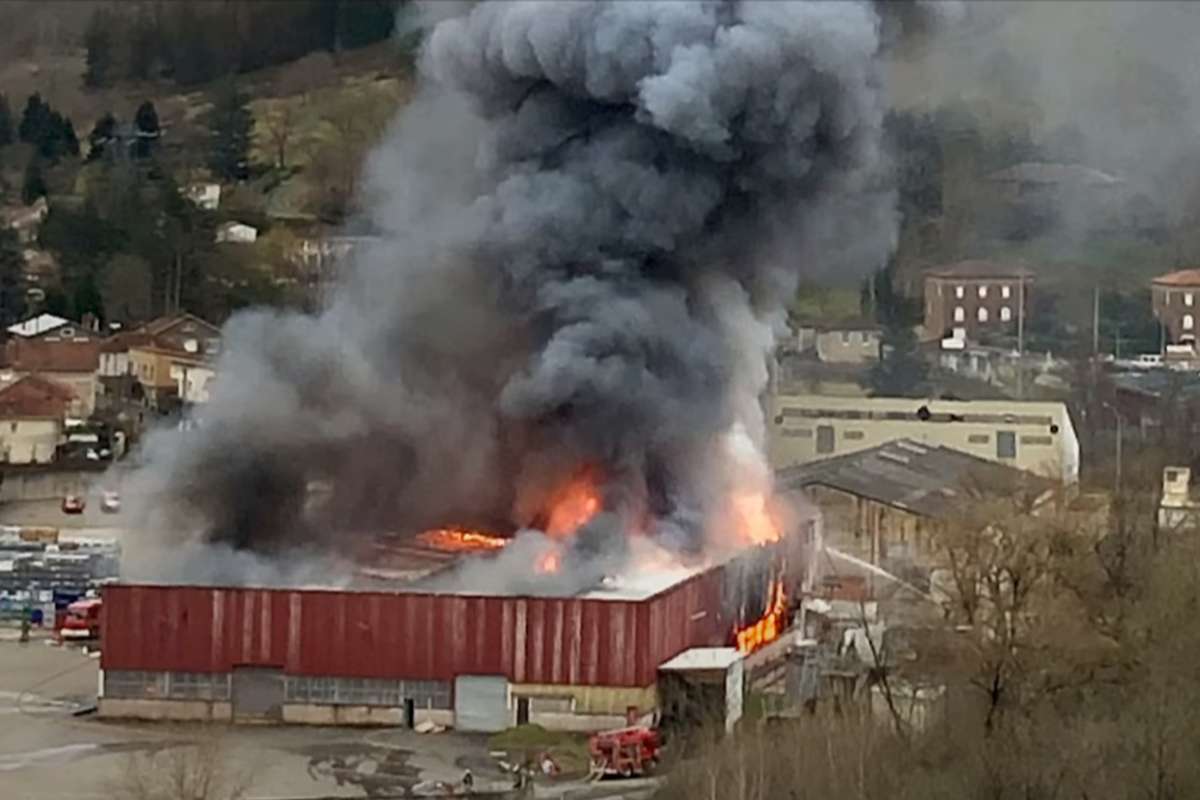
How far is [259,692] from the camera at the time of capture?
816 inches

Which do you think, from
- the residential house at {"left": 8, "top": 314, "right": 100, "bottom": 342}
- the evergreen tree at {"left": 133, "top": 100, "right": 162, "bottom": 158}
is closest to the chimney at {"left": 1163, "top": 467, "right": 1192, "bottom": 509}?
the residential house at {"left": 8, "top": 314, "right": 100, "bottom": 342}

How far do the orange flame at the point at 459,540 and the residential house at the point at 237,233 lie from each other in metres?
22.7

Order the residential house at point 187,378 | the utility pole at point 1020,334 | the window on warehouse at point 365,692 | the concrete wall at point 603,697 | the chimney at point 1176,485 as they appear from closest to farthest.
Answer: the concrete wall at point 603,697, the window on warehouse at point 365,692, the chimney at point 1176,485, the utility pole at point 1020,334, the residential house at point 187,378

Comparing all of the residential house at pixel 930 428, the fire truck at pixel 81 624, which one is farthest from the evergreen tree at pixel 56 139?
the fire truck at pixel 81 624

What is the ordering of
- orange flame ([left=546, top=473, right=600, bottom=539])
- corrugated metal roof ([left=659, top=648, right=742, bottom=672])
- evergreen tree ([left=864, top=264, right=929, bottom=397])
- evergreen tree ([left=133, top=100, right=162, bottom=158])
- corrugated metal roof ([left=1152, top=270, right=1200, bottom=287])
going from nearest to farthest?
corrugated metal roof ([left=659, top=648, right=742, bottom=672]) < orange flame ([left=546, top=473, right=600, bottom=539]) < corrugated metal roof ([left=1152, top=270, right=1200, bottom=287]) < evergreen tree ([left=864, top=264, right=929, bottom=397]) < evergreen tree ([left=133, top=100, right=162, bottom=158])

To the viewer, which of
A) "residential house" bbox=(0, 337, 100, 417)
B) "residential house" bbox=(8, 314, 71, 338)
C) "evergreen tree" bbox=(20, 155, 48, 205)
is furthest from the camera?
"evergreen tree" bbox=(20, 155, 48, 205)

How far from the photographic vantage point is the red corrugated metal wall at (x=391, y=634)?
2028 cm

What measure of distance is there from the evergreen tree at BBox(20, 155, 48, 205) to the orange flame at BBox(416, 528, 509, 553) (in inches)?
1043

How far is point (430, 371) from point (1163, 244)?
36.1 feet

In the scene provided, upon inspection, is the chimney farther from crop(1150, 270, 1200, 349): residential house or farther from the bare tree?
the bare tree

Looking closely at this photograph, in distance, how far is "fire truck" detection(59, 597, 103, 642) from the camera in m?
24.9

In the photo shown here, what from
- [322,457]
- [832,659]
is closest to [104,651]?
[322,457]

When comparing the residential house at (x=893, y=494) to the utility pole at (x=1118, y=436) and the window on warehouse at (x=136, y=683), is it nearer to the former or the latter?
the utility pole at (x=1118, y=436)

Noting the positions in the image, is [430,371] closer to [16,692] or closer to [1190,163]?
[16,692]
